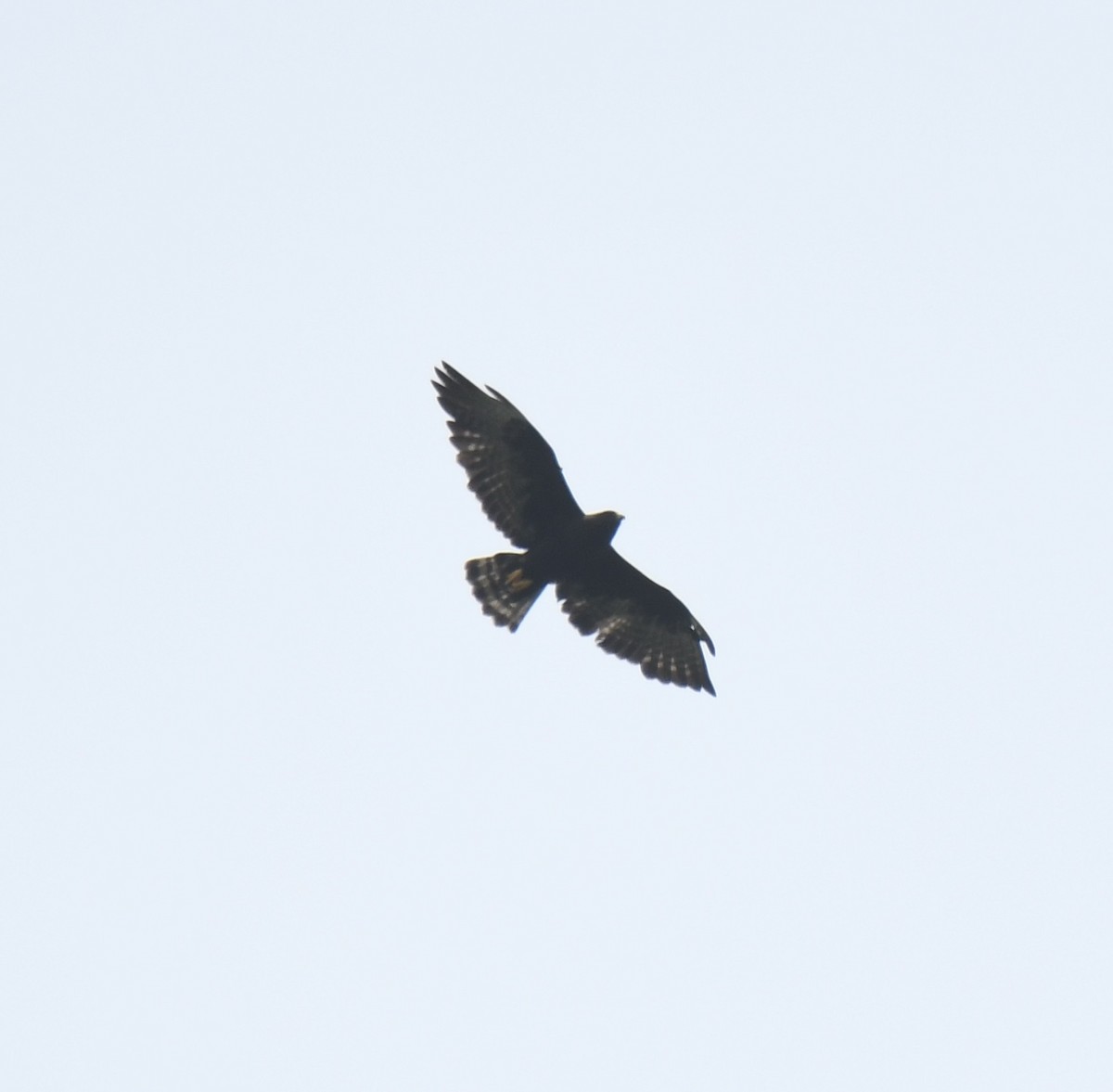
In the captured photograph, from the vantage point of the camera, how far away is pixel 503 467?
17.4 metres

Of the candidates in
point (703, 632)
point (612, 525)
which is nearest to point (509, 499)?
point (612, 525)

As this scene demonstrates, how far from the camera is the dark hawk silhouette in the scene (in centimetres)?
1736

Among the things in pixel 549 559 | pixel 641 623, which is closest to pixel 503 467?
pixel 549 559

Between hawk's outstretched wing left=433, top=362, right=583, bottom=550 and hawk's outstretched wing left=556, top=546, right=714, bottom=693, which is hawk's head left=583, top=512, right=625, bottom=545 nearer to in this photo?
hawk's outstretched wing left=433, top=362, right=583, bottom=550

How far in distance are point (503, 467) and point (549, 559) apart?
963mm

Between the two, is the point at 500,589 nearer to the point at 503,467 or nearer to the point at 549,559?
the point at 549,559

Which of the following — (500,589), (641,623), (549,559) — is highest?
(641,623)

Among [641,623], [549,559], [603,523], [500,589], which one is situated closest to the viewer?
[603,523]

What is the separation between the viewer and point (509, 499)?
17.5 m

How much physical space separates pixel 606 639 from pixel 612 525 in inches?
60.8

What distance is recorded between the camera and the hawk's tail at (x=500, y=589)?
17.8 metres

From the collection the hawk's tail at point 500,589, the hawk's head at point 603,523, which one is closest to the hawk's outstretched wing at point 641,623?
the hawk's tail at point 500,589

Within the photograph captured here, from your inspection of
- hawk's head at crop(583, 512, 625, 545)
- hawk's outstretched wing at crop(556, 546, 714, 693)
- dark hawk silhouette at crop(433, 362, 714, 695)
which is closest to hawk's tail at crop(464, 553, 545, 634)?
dark hawk silhouette at crop(433, 362, 714, 695)

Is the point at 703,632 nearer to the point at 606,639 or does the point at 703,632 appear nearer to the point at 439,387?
the point at 606,639
